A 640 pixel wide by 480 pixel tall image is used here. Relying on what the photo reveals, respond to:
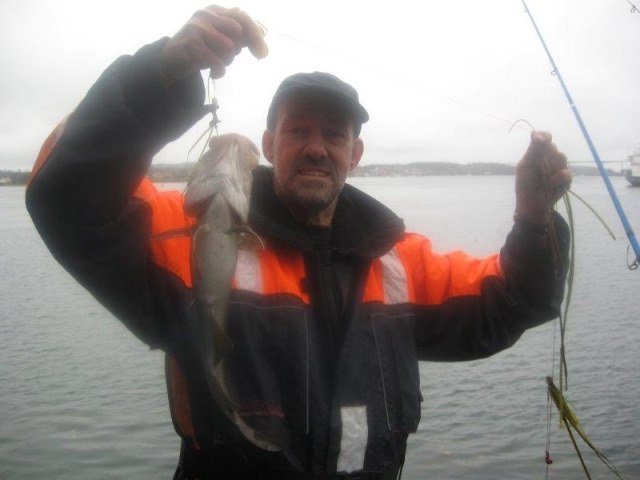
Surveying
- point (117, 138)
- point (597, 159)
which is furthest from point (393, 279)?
point (597, 159)

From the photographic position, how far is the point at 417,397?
2.93m

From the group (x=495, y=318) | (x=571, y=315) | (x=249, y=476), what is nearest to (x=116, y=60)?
(x=249, y=476)

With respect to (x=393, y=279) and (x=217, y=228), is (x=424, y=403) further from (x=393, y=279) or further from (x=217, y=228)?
(x=217, y=228)

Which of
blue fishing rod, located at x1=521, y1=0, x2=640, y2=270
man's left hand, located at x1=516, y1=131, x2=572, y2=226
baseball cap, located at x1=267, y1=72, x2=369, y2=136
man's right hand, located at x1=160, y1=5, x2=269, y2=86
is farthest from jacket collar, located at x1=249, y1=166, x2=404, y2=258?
blue fishing rod, located at x1=521, y1=0, x2=640, y2=270

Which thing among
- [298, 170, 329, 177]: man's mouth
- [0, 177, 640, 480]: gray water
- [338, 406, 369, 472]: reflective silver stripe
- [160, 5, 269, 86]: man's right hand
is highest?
[160, 5, 269, 86]: man's right hand

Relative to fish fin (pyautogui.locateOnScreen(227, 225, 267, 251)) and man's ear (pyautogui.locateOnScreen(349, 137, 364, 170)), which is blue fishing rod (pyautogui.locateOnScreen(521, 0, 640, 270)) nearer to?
man's ear (pyautogui.locateOnScreen(349, 137, 364, 170))

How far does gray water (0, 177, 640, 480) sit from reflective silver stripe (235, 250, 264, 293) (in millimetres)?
5597

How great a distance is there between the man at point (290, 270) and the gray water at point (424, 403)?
16.7ft

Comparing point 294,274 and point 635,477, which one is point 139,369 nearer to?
point 635,477

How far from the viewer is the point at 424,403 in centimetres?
946

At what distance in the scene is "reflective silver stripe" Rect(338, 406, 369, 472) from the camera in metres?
2.66

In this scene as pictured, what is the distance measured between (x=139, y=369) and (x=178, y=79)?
9806 millimetres

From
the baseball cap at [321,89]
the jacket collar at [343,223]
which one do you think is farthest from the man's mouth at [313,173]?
the baseball cap at [321,89]

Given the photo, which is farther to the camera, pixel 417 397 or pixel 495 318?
pixel 495 318
